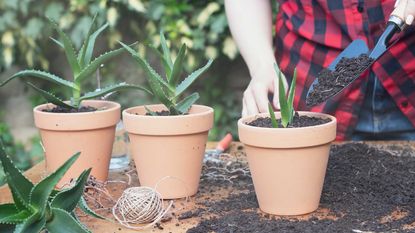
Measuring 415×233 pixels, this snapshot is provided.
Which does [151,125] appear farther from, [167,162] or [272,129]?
[272,129]

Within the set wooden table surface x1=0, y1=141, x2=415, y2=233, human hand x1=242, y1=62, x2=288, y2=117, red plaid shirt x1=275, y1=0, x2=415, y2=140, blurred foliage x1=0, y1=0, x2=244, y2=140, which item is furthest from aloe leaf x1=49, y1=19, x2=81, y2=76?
blurred foliage x1=0, y1=0, x2=244, y2=140

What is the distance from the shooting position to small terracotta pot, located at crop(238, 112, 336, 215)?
986mm

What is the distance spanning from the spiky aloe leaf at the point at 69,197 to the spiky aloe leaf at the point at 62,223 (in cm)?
2

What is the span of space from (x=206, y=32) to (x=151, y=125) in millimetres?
1554

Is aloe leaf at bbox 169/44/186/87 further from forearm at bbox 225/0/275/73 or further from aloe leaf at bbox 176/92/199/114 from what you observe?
forearm at bbox 225/0/275/73

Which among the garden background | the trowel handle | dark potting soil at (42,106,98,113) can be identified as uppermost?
the trowel handle

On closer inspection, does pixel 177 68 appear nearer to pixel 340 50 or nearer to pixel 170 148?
pixel 170 148

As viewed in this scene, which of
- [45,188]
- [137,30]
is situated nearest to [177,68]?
[45,188]

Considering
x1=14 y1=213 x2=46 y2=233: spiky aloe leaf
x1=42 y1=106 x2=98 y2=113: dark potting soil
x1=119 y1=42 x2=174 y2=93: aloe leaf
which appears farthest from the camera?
x1=42 y1=106 x2=98 y2=113: dark potting soil

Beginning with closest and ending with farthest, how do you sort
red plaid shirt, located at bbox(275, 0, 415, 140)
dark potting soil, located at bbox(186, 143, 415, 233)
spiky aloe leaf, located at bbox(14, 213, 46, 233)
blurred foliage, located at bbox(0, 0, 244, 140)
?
spiky aloe leaf, located at bbox(14, 213, 46, 233) → dark potting soil, located at bbox(186, 143, 415, 233) → red plaid shirt, located at bbox(275, 0, 415, 140) → blurred foliage, located at bbox(0, 0, 244, 140)

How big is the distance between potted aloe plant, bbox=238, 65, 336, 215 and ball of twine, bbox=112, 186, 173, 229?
167mm

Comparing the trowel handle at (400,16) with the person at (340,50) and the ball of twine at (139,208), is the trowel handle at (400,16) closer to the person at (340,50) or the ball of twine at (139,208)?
the person at (340,50)

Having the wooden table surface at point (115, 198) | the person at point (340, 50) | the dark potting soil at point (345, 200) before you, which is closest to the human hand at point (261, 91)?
the person at point (340, 50)

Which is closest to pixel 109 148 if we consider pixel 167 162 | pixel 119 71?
pixel 167 162
